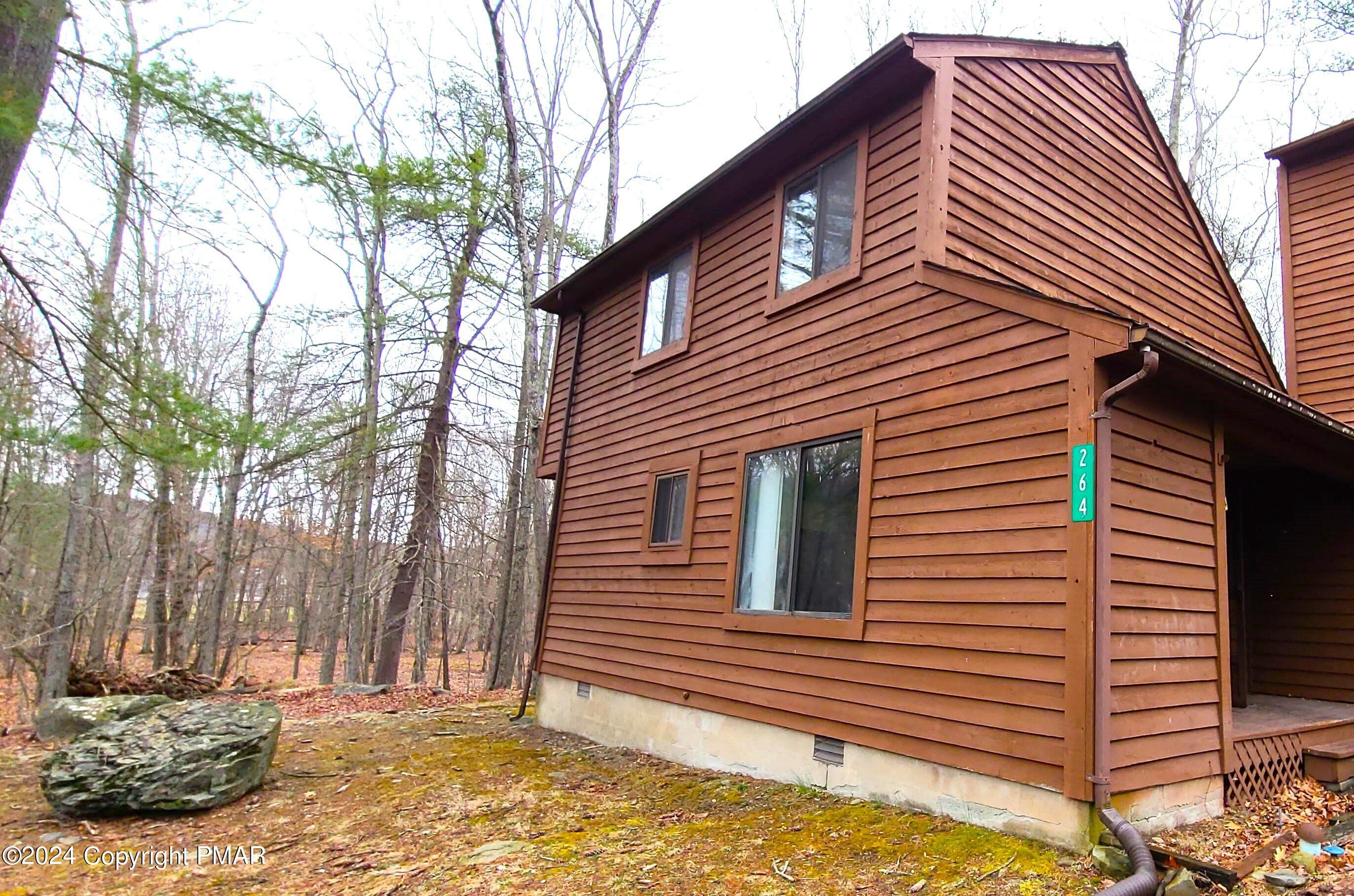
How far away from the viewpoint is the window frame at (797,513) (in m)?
5.63

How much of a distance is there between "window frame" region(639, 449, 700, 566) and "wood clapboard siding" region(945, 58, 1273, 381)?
332 cm

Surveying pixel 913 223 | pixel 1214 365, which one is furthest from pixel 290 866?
pixel 1214 365

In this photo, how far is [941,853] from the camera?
13.9 feet

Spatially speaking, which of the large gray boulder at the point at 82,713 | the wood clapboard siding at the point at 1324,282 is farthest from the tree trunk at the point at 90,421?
the wood clapboard siding at the point at 1324,282

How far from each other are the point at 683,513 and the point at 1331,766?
5.51 meters

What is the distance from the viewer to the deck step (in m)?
5.61

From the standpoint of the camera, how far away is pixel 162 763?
260 inches

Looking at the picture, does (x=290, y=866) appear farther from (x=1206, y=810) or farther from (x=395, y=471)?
(x=395, y=471)

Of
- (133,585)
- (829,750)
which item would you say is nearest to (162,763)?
(829,750)

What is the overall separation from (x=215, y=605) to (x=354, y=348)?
5.80 meters

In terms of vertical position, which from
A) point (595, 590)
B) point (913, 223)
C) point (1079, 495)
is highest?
point (913, 223)

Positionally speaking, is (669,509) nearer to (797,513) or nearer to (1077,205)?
(797,513)

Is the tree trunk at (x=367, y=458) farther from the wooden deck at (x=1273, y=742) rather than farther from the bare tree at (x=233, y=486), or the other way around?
the wooden deck at (x=1273, y=742)

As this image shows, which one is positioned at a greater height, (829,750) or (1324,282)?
(1324,282)
